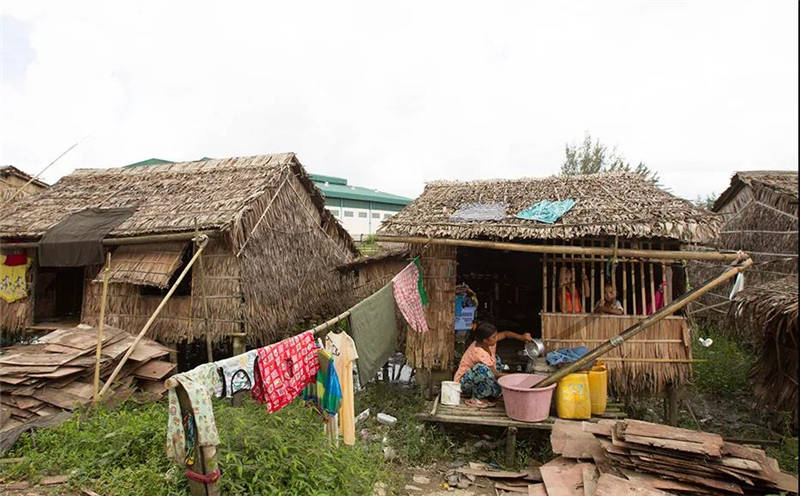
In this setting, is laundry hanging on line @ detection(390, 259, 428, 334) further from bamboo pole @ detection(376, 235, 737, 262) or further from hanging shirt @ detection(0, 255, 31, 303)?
hanging shirt @ detection(0, 255, 31, 303)

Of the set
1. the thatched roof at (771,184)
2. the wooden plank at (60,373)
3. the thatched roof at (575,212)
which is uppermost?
the thatched roof at (771,184)

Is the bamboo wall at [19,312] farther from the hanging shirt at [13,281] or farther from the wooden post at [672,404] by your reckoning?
the wooden post at [672,404]

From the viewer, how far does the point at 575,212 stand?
706 centimetres

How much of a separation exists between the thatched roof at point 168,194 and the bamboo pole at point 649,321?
5.60m

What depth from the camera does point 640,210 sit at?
676 centimetres

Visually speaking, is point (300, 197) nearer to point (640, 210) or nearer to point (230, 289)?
point (230, 289)

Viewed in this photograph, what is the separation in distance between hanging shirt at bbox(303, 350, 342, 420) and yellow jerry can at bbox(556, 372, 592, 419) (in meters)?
3.06

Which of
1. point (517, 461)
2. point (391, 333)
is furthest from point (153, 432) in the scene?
point (517, 461)

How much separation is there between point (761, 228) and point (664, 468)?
9.61 m

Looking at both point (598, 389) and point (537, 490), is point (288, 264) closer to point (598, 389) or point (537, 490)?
point (598, 389)

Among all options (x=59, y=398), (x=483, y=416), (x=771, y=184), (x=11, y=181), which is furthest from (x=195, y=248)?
(x=771, y=184)

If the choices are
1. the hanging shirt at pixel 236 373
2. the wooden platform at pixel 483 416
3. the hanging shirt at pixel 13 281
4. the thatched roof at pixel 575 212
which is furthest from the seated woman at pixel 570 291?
the hanging shirt at pixel 13 281

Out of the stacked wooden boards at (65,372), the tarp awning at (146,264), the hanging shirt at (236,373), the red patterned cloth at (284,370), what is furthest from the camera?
the tarp awning at (146,264)

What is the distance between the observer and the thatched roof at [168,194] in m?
8.28
